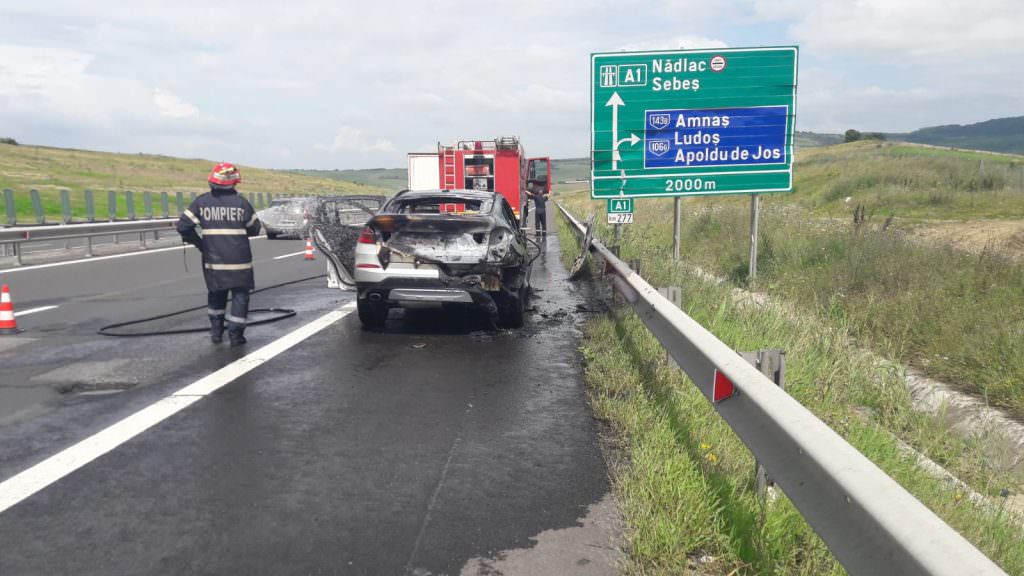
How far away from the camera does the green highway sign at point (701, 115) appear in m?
10.9

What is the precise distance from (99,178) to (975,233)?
75.1 meters

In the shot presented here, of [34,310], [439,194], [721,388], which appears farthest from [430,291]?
[34,310]

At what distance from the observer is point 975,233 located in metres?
16.7

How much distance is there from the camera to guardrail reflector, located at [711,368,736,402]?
352 cm

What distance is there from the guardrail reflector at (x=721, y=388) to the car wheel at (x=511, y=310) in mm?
5490

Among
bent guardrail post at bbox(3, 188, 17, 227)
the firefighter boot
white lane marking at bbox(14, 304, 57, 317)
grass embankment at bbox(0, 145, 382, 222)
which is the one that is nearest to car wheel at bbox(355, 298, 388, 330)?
the firefighter boot

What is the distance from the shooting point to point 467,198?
9.46 m

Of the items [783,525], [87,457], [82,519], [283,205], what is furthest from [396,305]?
[283,205]

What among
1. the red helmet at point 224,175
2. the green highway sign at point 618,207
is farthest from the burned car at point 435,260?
the green highway sign at point 618,207

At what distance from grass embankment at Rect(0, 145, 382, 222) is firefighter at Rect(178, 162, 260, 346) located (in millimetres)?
31012

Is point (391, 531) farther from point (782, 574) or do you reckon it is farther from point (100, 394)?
point (100, 394)

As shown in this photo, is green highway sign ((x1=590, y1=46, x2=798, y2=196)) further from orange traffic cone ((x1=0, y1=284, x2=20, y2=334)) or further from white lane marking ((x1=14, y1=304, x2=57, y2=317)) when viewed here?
white lane marking ((x1=14, y1=304, x2=57, y2=317))

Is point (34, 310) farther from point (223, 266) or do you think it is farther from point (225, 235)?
point (225, 235)

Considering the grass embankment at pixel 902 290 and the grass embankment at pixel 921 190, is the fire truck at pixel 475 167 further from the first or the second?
the grass embankment at pixel 921 190
